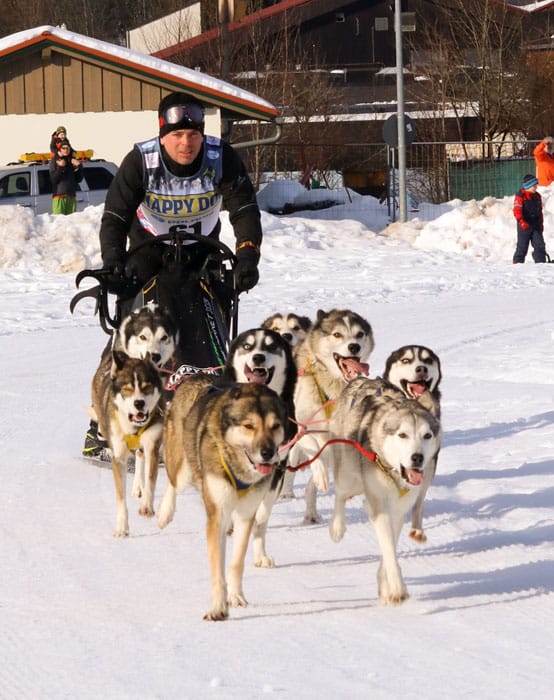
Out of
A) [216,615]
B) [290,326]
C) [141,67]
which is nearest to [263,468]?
[216,615]

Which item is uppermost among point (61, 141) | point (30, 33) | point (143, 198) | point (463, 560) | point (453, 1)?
point (453, 1)

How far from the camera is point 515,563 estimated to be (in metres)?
4.93

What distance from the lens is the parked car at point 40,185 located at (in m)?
19.4

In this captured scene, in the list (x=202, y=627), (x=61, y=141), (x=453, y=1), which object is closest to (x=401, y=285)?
(x=61, y=141)

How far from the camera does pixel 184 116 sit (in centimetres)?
587

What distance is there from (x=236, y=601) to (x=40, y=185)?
52.7ft

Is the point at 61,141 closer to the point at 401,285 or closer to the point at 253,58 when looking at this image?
the point at 401,285

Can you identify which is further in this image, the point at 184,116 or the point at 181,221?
the point at 181,221

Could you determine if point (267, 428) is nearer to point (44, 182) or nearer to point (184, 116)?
point (184, 116)

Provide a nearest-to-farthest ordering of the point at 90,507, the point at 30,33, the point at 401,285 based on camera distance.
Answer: the point at 90,507 < the point at 401,285 < the point at 30,33

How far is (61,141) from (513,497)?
42.8 ft

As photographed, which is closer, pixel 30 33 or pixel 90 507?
pixel 90 507

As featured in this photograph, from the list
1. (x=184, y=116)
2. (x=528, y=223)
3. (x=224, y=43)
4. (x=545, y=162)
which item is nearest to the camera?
(x=184, y=116)

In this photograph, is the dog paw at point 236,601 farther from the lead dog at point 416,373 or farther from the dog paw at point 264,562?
the lead dog at point 416,373
